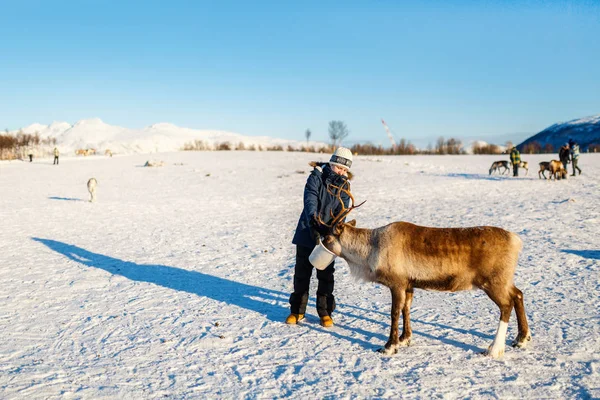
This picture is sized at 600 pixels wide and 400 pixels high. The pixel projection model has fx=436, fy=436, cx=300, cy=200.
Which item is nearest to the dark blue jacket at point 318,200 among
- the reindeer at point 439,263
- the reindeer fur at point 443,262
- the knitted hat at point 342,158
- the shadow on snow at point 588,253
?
the knitted hat at point 342,158

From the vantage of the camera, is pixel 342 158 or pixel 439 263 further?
pixel 342 158

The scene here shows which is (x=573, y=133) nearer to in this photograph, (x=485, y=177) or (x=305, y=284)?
(x=485, y=177)

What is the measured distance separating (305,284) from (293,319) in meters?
0.54

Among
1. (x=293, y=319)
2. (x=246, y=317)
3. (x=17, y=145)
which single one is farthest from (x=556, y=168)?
(x=17, y=145)

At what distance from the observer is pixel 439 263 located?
5152 mm

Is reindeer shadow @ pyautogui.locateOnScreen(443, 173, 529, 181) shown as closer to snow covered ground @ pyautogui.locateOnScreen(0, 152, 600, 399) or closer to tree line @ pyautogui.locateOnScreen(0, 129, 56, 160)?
snow covered ground @ pyautogui.locateOnScreen(0, 152, 600, 399)

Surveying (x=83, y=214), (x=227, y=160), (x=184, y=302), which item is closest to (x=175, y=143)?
(x=227, y=160)

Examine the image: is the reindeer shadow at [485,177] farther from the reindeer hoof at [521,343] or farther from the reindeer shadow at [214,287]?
the reindeer hoof at [521,343]

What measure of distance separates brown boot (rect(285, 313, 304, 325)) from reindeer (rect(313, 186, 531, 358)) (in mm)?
1399

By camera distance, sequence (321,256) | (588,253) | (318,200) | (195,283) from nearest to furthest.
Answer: (321,256), (318,200), (195,283), (588,253)

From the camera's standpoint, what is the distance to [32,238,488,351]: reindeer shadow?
6188mm

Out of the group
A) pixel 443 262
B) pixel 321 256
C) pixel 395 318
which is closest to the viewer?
pixel 443 262

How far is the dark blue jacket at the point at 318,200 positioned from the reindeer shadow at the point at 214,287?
52.9 inches

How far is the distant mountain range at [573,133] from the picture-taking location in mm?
92438
